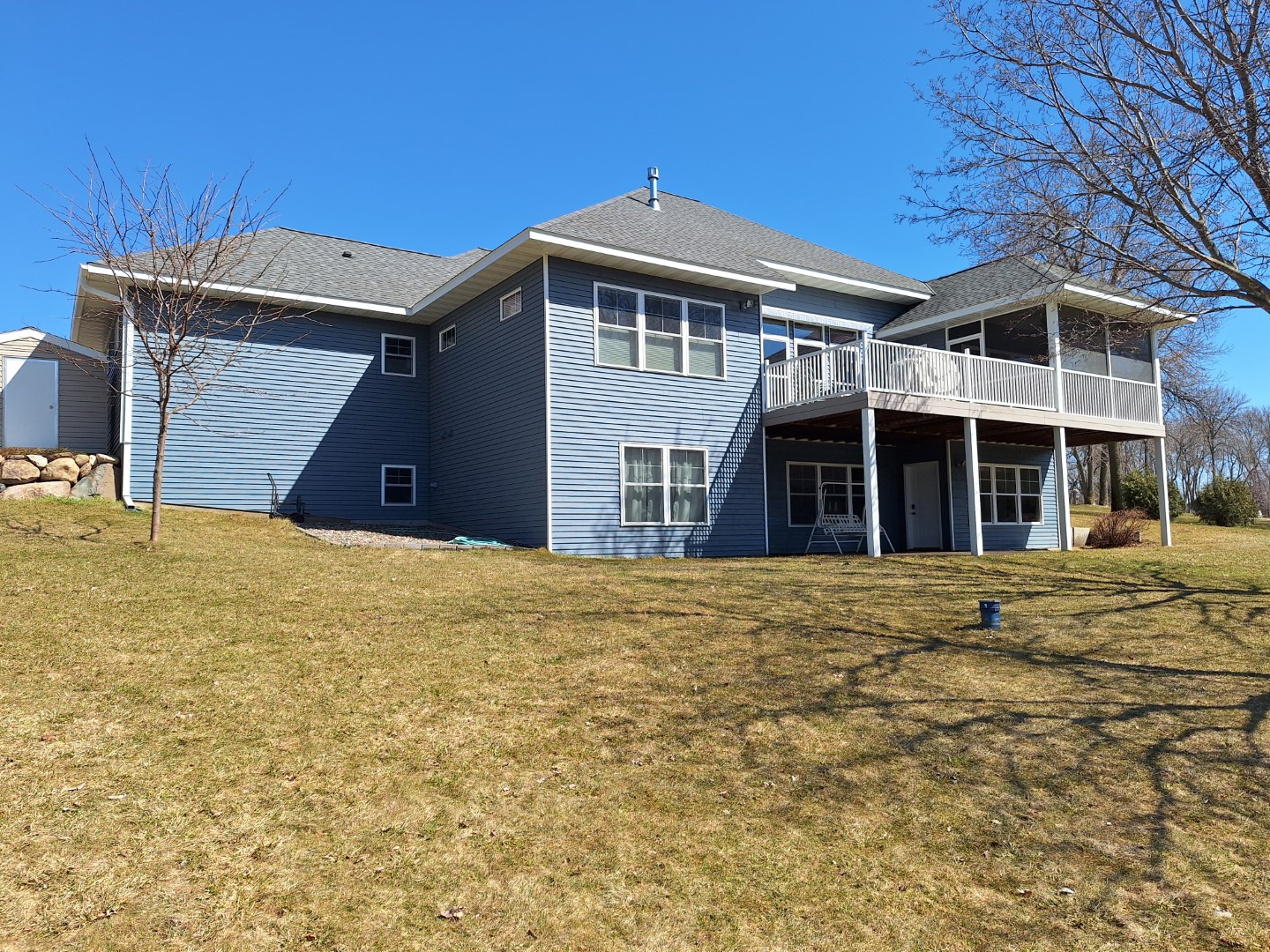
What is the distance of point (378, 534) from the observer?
575 inches

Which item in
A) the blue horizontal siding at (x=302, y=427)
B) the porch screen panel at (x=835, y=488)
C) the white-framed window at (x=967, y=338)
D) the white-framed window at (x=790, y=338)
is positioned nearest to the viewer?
the blue horizontal siding at (x=302, y=427)

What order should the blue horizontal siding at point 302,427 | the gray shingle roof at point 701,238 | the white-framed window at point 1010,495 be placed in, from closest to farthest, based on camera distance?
the gray shingle roof at point 701,238
the blue horizontal siding at point 302,427
the white-framed window at point 1010,495

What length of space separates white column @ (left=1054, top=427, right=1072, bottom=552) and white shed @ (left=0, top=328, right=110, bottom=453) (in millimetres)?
18729

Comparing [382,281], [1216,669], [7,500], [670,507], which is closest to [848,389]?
[670,507]

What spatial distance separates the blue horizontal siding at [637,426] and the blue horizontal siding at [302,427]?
5066 millimetres

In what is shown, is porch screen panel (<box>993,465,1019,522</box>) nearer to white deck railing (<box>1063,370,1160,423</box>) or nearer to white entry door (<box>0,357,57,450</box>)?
white deck railing (<box>1063,370,1160,423</box>)

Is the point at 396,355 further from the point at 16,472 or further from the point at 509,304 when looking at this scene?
the point at 16,472

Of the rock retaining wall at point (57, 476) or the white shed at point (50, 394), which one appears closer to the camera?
the rock retaining wall at point (57, 476)

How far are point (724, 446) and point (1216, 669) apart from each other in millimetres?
9717

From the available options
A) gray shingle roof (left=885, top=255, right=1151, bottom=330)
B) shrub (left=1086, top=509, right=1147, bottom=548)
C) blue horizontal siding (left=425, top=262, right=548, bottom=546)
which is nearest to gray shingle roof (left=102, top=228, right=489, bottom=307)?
blue horizontal siding (left=425, top=262, right=548, bottom=546)

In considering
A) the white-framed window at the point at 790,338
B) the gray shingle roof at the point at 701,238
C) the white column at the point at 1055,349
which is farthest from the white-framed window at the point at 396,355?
the white column at the point at 1055,349

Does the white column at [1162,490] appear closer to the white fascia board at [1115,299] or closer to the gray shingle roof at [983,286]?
the white fascia board at [1115,299]

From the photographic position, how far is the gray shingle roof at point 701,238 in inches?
586

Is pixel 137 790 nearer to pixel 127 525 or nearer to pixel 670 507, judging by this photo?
pixel 127 525
